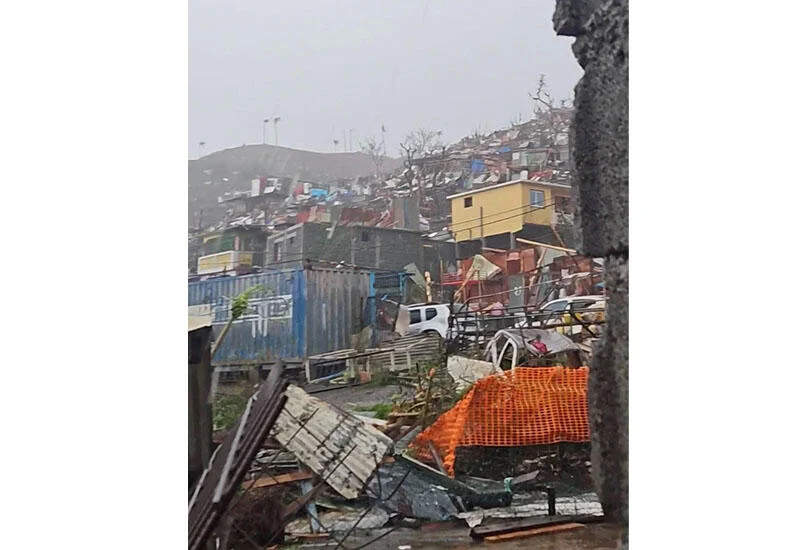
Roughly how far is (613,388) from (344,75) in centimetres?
126

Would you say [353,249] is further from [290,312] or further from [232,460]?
[232,460]

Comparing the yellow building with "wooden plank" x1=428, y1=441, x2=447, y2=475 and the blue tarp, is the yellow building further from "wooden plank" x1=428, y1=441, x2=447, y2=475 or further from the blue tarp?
"wooden plank" x1=428, y1=441, x2=447, y2=475

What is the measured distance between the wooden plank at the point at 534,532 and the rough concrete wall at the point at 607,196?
0.13m

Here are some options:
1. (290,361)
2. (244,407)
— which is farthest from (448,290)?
(244,407)

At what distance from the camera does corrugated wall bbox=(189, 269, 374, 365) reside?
284cm

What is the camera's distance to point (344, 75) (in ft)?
9.45

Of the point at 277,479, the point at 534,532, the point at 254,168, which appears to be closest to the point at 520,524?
the point at 534,532

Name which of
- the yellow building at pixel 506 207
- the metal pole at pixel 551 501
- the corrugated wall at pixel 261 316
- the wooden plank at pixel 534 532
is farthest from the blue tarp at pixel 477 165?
the wooden plank at pixel 534 532

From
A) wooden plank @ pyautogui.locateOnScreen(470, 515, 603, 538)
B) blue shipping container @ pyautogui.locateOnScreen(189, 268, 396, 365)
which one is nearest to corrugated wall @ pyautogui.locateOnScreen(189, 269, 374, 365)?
blue shipping container @ pyautogui.locateOnScreen(189, 268, 396, 365)

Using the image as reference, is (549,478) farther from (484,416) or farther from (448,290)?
(448,290)

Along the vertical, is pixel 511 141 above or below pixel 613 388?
above

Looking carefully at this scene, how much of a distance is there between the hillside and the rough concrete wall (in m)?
0.61

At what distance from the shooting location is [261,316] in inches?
112

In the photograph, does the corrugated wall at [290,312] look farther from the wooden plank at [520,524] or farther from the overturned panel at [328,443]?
the wooden plank at [520,524]
